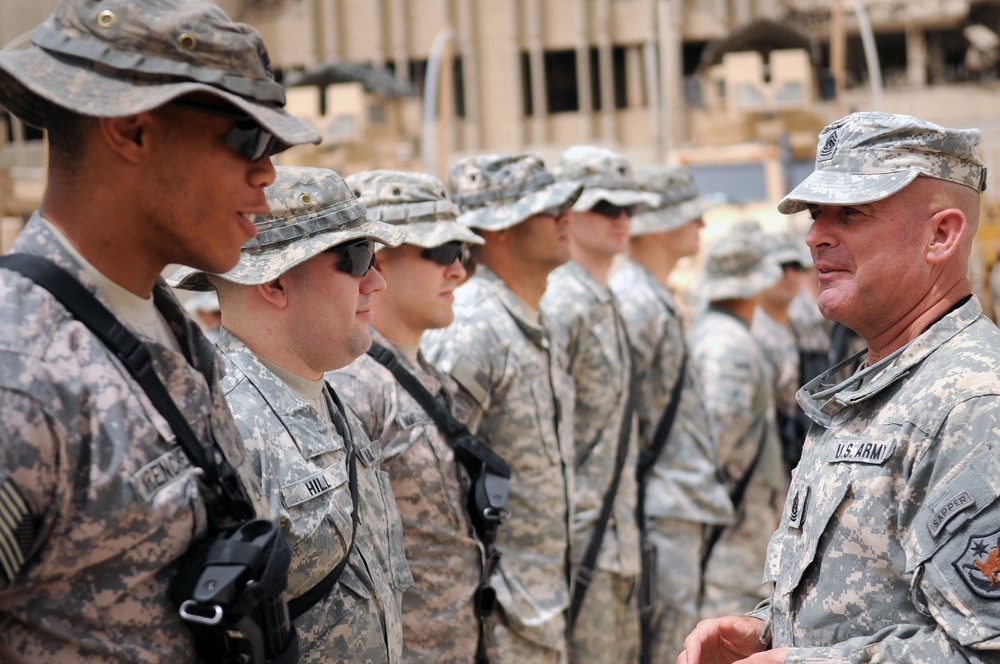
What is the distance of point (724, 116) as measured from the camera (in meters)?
16.2

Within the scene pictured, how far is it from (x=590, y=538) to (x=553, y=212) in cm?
152

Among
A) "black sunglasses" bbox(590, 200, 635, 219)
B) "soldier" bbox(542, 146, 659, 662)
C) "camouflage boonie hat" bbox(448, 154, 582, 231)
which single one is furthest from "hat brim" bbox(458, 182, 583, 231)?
"black sunglasses" bbox(590, 200, 635, 219)

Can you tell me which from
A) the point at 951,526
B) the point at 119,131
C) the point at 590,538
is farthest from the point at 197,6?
the point at 590,538

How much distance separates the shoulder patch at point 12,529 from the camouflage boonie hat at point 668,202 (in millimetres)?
5705

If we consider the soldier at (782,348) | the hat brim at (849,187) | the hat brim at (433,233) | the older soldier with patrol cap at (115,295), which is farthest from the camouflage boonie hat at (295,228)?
the soldier at (782,348)

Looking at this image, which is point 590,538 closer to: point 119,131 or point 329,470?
point 329,470

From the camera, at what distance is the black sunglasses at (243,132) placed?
209 centimetres

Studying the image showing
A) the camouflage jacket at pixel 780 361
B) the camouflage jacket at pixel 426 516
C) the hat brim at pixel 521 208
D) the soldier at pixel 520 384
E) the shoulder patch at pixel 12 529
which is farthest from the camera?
the camouflage jacket at pixel 780 361

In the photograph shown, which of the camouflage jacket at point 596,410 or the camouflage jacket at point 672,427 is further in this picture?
the camouflage jacket at point 672,427

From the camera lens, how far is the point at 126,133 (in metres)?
2.06

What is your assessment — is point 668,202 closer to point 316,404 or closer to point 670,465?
point 670,465

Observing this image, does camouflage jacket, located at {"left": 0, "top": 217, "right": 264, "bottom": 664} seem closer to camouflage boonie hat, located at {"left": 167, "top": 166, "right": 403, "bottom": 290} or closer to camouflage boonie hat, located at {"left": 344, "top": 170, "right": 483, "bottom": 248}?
camouflage boonie hat, located at {"left": 167, "top": 166, "right": 403, "bottom": 290}

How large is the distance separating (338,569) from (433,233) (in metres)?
1.69

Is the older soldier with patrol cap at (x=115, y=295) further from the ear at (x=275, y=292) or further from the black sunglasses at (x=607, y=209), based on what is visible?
the black sunglasses at (x=607, y=209)
